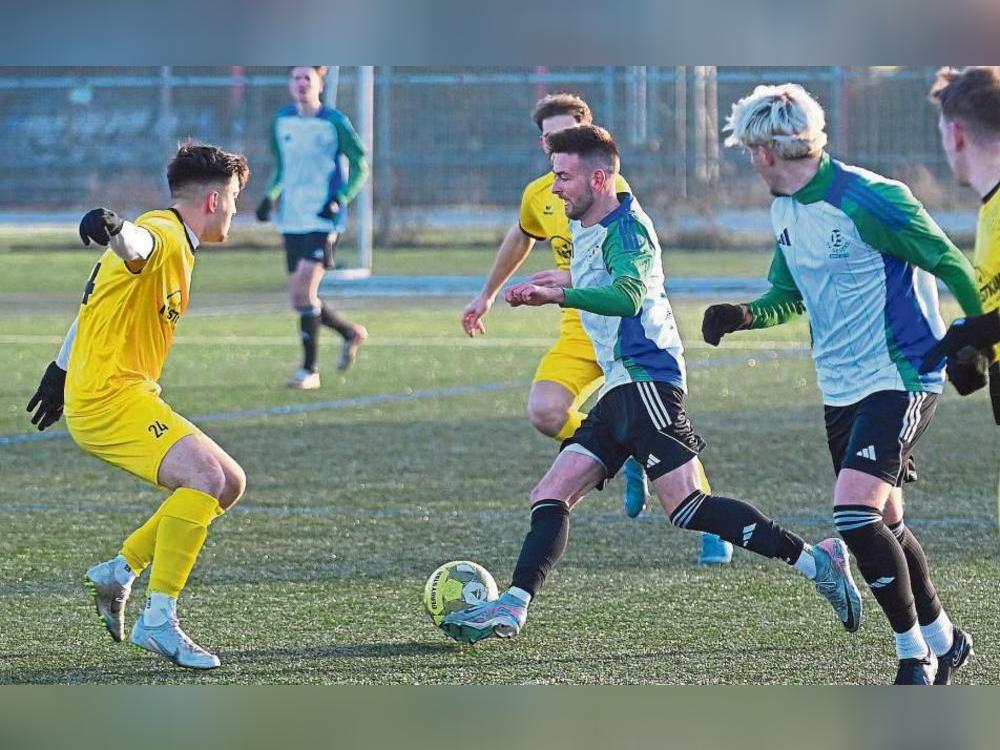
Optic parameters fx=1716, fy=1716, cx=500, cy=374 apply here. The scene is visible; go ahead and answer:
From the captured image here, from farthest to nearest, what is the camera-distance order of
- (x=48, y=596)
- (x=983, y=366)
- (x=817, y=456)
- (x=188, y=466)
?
(x=817, y=456) < (x=48, y=596) < (x=188, y=466) < (x=983, y=366)

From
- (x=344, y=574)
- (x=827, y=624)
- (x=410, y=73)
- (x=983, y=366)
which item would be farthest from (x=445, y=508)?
Result: (x=410, y=73)

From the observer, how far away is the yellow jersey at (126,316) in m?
5.27

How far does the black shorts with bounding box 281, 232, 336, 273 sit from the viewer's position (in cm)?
1234

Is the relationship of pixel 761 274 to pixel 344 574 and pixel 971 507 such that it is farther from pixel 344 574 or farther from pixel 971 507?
pixel 344 574

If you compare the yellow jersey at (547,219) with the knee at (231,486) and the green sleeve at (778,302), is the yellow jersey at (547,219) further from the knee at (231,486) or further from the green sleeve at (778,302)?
the knee at (231,486)

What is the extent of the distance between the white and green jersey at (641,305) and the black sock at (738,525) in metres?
0.42

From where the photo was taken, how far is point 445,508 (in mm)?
7789

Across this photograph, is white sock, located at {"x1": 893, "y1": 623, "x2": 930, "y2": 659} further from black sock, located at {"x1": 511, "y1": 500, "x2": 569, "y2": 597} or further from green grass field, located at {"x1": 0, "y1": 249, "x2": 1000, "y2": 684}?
black sock, located at {"x1": 511, "y1": 500, "x2": 569, "y2": 597}

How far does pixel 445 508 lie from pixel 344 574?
1.42 metres

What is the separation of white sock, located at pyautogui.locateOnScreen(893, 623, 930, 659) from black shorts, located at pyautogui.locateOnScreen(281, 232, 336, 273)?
8.13 meters

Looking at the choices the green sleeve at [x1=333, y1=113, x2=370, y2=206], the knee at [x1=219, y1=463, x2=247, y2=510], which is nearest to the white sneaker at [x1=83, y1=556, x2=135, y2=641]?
the knee at [x1=219, y1=463, x2=247, y2=510]

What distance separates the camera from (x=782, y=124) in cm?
470

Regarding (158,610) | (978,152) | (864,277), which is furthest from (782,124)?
(158,610)

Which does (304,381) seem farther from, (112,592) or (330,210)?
(112,592)
